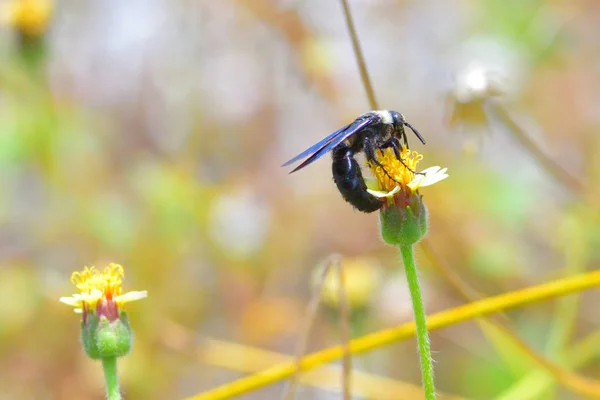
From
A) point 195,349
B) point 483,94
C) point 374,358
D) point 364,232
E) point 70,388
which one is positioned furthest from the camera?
point 364,232

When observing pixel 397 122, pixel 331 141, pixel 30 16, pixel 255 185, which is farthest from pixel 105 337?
pixel 255 185

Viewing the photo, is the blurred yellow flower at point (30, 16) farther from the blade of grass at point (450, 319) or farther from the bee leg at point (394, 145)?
the bee leg at point (394, 145)

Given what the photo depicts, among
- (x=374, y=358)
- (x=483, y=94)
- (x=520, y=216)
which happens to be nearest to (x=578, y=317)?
(x=520, y=216)

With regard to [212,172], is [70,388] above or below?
below

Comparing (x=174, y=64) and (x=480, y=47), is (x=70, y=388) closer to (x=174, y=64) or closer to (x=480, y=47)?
(x=174, y=64)

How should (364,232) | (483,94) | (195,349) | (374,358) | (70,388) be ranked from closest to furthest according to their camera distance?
(483,94), (195,349), (70,388), (374,358), (364,232)

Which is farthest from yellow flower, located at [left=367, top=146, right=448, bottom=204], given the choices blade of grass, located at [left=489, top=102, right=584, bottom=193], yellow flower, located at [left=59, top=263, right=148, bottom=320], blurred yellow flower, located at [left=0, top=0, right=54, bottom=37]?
blurred yellow flower, located at [left=0, top=0, right=54, bottom=37]
